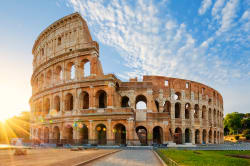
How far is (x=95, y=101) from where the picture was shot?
3119 cm

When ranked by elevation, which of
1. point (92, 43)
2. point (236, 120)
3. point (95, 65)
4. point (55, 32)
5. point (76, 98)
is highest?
point (55, 32)

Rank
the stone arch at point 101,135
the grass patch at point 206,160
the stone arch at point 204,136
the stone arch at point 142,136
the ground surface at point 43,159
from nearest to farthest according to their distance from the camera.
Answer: the ground surface at point 43,159 < the grass patch at point 206,160 < the stone arch at point 101,135 < the stone arch at point 142,136 < the stone arch at point 204,136

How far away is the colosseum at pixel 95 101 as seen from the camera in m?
30.3

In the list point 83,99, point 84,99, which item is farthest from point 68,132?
point 84,99

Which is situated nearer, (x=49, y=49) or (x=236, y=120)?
(x=49, y=49)

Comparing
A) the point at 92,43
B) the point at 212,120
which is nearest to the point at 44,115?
the point at 92,43

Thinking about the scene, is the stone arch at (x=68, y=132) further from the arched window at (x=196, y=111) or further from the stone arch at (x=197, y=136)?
the arched window at (x=196, y=111)

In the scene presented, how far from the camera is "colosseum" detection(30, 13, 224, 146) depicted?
30.3 m

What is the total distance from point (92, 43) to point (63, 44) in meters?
6.18

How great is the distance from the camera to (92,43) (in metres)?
33.5

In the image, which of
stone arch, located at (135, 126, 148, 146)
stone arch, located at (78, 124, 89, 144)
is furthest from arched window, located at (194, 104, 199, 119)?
stone arch, located at (78, 124, 89, 144)

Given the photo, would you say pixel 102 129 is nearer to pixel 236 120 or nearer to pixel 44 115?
pixel 44 115

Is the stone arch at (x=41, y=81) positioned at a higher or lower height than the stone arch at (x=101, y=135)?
higher

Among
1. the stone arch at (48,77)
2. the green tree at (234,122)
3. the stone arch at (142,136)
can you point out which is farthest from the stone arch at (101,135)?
the green tree at (234,122)
